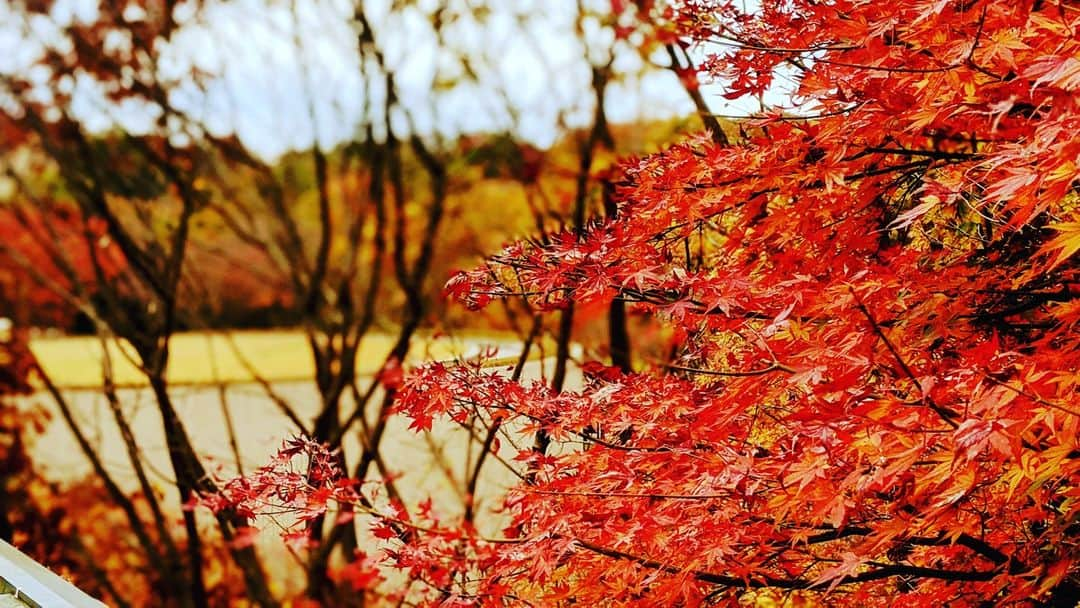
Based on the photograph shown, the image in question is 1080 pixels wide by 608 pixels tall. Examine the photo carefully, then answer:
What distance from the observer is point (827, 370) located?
268 centimetres

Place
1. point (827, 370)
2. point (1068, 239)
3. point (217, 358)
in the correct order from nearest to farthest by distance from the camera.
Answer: point (1068, 239) < point (827, 370) < point (217, 358)

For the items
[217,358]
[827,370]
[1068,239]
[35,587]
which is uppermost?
[1068,239]

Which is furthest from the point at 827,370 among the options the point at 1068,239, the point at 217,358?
the point at 217,358

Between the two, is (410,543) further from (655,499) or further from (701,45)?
(701,45)

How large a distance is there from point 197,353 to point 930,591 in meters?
21.6

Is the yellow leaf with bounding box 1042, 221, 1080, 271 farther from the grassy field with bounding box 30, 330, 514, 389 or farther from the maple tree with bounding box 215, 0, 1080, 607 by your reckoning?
the grassy field with bounding box 30, 330, 514, 389

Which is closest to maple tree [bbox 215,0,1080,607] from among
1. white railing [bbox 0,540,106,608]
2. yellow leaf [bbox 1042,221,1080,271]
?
yellow leaf [bbox 1042,221,1080,271]

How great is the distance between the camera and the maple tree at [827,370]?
246 cm

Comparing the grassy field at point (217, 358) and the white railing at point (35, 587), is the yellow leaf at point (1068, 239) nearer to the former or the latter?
the white railing at point (35, 587)

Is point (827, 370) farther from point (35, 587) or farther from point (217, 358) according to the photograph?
point (217, 358)

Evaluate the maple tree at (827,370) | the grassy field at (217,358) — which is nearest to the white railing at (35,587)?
the maple tree at (827,370)

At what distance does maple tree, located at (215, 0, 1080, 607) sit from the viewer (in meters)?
2.46

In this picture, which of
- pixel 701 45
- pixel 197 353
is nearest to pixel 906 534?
pixel 701 45

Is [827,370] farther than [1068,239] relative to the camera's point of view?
Yes
